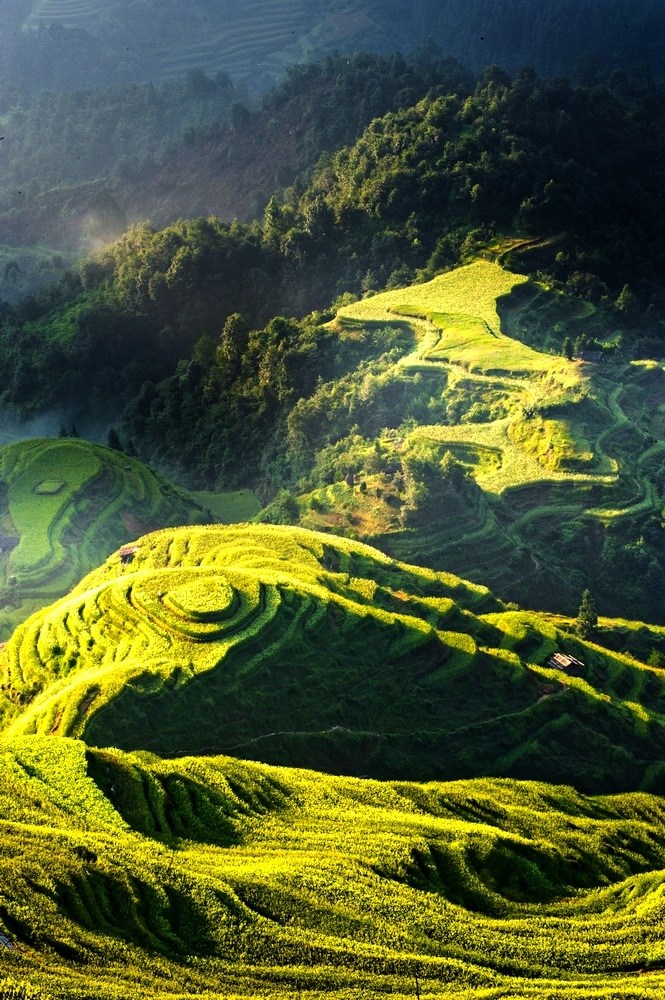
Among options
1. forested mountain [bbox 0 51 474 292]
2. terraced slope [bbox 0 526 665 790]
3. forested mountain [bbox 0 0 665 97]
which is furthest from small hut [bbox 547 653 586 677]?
forested mountain [bbox 0 0 665 97]

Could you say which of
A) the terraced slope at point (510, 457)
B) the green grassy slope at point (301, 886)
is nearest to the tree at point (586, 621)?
the terraced slope at point (510, 457)

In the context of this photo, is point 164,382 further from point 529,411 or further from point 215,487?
point 529,411

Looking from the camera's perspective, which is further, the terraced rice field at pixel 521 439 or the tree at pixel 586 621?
the terraced rice field at pixel 521 439

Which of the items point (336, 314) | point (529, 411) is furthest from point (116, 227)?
point (529, 411)

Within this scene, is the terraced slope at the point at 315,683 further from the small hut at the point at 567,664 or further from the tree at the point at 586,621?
the tree at the point at 586,621

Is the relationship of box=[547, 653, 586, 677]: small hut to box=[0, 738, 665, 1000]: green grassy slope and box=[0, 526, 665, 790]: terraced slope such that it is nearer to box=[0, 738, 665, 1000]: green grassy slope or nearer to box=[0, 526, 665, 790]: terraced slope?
box=[0, 526, 665, 790]: terraced slope

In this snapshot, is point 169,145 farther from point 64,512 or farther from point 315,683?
point 315,683
